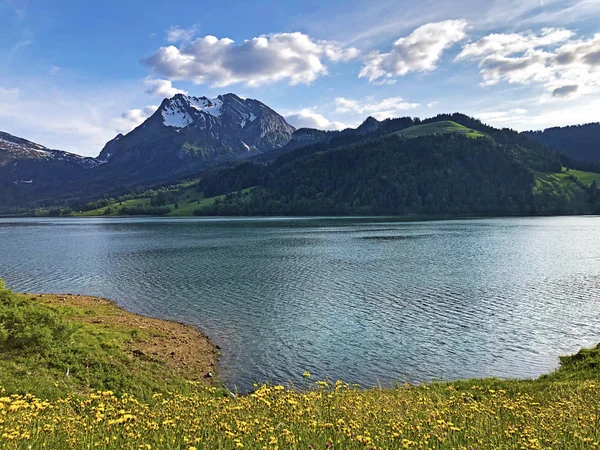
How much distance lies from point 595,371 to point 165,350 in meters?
29.1

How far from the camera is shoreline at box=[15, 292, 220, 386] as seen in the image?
29608 mm

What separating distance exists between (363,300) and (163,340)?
2492cm

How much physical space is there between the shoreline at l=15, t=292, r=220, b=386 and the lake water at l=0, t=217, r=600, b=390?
1.48 metres

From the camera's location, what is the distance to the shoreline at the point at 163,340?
29608mm

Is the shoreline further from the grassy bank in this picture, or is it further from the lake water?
the grassy bank

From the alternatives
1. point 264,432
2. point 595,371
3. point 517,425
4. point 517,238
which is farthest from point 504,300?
point 517,238

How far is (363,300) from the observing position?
50938 mm

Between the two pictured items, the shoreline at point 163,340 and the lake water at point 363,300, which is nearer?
the shoreline at point 163,340

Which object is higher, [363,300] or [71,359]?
[71,359]

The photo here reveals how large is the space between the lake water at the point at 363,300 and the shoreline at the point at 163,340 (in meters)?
1.48

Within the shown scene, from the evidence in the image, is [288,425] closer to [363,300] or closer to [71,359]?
[71,359]

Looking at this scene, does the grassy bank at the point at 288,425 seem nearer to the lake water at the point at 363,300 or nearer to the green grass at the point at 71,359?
the green grass at the point at 71,359

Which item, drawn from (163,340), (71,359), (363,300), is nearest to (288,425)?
(71,359)

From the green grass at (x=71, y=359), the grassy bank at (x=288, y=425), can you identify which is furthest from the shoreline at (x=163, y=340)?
the grassy bank at (x=288, y=425)
